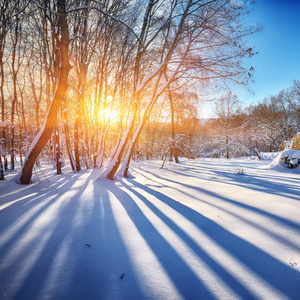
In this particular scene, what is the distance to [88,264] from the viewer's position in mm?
1414

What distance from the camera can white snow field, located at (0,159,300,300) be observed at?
1.18 metres

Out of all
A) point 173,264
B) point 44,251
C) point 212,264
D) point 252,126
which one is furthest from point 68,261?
point 252,126

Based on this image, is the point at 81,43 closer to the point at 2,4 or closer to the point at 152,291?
the point at 2,4

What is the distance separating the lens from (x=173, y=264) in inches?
57.1

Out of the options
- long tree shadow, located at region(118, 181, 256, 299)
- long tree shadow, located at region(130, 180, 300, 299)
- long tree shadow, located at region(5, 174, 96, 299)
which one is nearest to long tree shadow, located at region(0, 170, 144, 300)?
long tree shadow, located at region(5, 174, 96, 299)

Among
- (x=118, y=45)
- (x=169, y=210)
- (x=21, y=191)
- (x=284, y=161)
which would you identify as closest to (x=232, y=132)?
(x=284, y=161)

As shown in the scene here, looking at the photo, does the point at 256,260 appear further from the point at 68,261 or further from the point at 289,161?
the point at 289,161

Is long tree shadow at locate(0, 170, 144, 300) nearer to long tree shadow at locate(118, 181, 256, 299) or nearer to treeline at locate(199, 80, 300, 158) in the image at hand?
long tree shadow at locate(118, 181, 256, 299)

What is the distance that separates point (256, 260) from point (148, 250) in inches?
41.6

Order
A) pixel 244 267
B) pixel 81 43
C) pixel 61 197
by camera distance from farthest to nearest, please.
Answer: pixel 81 43 < pixel 61 197 < pixel 244 267

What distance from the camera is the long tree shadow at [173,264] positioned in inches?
46.0

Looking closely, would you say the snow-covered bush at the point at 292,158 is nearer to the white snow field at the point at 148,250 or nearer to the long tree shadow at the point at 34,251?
the white snow field at the point at 148,250

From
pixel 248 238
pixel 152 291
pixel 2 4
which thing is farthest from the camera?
pixel 2 4

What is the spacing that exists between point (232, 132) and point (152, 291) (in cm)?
2072
